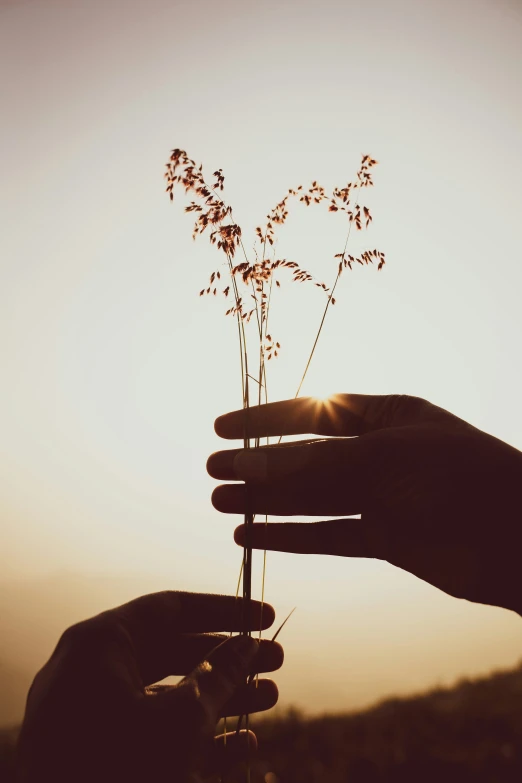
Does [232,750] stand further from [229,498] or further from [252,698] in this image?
[229,498]

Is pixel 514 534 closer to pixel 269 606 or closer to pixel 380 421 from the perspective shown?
pixel 380 421

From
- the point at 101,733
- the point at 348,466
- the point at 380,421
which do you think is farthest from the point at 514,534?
the point at 101,733

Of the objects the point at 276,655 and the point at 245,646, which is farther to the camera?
the point at 276,655

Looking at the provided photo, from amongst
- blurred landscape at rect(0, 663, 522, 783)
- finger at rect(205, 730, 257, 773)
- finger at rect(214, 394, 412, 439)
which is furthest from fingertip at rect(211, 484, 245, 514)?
blurred landscape at rect(0, 663, 522, 783)

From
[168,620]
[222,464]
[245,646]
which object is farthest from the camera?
[222,464]

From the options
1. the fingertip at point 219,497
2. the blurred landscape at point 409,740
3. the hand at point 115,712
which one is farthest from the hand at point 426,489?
the blurred landscape at point 409,740

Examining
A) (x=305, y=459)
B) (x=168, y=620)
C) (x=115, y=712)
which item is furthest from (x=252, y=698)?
(x=305, y=459)

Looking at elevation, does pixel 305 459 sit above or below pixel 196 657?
above
